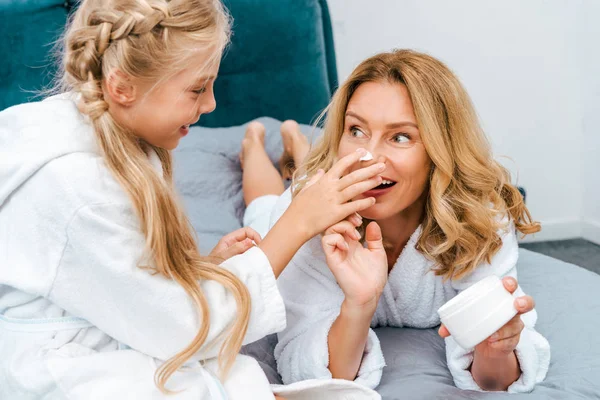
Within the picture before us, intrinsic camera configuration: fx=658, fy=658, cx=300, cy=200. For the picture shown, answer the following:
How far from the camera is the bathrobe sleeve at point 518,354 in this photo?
119 cm

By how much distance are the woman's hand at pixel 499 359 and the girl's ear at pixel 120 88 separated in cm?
62

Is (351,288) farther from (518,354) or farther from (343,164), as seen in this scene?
(518,354)

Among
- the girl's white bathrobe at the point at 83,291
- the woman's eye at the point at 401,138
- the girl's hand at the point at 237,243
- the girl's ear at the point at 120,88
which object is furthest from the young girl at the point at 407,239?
the girl's ear at the point at 120,88

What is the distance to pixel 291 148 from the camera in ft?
6.72

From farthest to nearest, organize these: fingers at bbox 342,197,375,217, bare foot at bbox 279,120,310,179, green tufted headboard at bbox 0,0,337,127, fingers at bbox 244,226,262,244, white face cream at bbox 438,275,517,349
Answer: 1. green tufted headboard at bbox 0,0,337,127
2. bare foot at bbox 279,120,310,179
3. fingers at bbox 244,226,262,244
4. fingers at bbox 342,197,375,217
5. white face cream at bbox 438,275,517,349

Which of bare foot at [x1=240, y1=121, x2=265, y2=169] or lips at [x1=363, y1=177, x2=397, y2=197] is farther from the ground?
lips at [x1=363, y1=177, x2=397, y2=197]

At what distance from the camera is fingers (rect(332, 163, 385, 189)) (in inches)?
44.9

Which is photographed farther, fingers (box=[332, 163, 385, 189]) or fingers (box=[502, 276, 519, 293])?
fingers (box=[332, 163, 385, 189])

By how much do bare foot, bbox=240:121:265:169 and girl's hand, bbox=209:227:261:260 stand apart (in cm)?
71

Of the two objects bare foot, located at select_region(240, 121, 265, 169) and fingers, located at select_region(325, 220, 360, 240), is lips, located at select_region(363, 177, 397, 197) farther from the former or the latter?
bare foot, located at select_region(240, 121, 265, 169)

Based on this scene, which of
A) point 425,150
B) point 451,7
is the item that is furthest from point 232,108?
point 425,150

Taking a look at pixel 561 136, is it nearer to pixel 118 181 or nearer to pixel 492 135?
pixel 492 135

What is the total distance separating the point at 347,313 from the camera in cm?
119

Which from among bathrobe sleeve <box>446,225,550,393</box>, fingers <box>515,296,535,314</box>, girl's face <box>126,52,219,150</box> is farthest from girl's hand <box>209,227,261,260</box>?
fingers <box>515,296,535,314</box>
